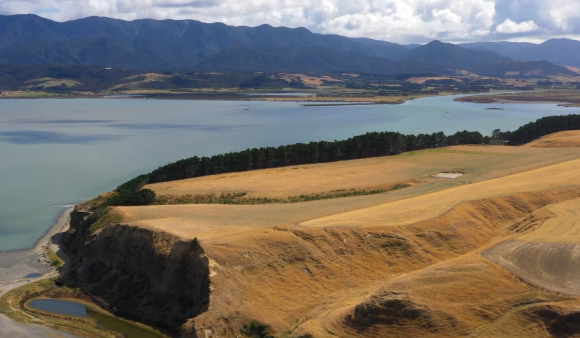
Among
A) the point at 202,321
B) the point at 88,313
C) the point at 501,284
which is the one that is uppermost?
the point at 501,284

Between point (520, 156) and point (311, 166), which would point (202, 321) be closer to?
point (311, 166)

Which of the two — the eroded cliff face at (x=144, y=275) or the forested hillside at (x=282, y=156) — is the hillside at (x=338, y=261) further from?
the forested hillside at (x=282, y=156)

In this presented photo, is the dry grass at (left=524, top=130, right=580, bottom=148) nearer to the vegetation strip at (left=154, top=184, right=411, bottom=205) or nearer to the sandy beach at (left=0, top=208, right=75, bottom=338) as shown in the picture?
the vegetation strip at (left=154, top=184, right=411, bottom=205)

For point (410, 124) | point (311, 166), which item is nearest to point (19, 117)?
point (410, 124)

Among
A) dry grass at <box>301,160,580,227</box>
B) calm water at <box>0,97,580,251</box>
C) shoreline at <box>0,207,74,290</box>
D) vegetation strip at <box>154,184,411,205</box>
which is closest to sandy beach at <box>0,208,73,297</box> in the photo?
shoreline at <box>0,207,74,290</box>

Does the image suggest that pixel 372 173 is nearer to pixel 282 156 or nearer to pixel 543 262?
pixel 282 156

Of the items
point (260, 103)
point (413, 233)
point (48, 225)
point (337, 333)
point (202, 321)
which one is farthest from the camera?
point (260, 103)

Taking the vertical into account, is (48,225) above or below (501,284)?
below
